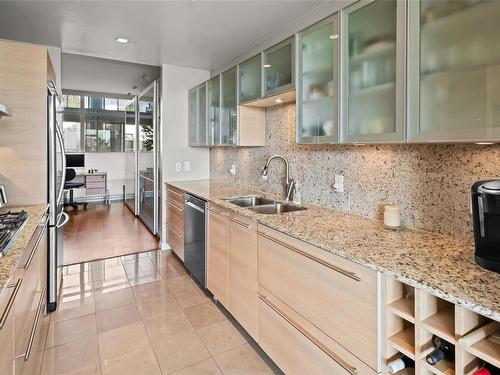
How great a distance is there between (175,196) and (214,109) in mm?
1128

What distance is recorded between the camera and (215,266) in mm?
2727

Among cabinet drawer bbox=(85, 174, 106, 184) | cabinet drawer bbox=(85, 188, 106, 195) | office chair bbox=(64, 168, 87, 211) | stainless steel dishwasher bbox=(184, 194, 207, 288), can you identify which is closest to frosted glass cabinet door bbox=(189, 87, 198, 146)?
stainless steel dishwasher bbox=(184, 194, 207, 288)

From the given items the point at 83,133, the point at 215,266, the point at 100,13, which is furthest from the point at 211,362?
the point at 83,133

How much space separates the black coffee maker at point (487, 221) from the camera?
1107mm

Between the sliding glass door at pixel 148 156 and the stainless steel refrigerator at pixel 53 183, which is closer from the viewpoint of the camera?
the stainless steel refrigerator at pixel 53 183

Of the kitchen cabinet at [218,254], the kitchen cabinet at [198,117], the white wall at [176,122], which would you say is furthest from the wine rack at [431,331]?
the white wall at [176,122]

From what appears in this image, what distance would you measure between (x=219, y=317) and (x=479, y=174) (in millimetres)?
2076

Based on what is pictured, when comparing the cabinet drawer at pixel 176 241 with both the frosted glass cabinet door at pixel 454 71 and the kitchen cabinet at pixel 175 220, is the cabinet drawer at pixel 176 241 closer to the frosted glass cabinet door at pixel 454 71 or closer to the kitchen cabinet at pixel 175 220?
→ the kitchen cabinet at pixel 175 220

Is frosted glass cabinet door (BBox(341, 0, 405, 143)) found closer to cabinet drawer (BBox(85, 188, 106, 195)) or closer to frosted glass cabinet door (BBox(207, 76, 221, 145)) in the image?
frosted glass cabinet door (BBox(207, 76, 221, 145))

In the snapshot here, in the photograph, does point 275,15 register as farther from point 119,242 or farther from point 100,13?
point 119,242

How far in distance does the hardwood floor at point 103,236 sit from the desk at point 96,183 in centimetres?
102

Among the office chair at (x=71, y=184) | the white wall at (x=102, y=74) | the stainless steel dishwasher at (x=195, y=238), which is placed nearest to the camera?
the stainless steel dishwasher at (x=195, y=238)

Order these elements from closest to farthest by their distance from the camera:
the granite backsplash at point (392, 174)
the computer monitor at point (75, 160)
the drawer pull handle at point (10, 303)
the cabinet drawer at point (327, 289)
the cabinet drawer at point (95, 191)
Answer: the drawer pull handle at point (10, 303) → the cabinet drawer at point (327, 289) → the granite backsplash at point (392, 174) → the computer monitor at point (75, 160) → the cabinet drawer at point (95, 191)

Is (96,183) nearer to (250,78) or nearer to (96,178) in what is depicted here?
(96,178)
